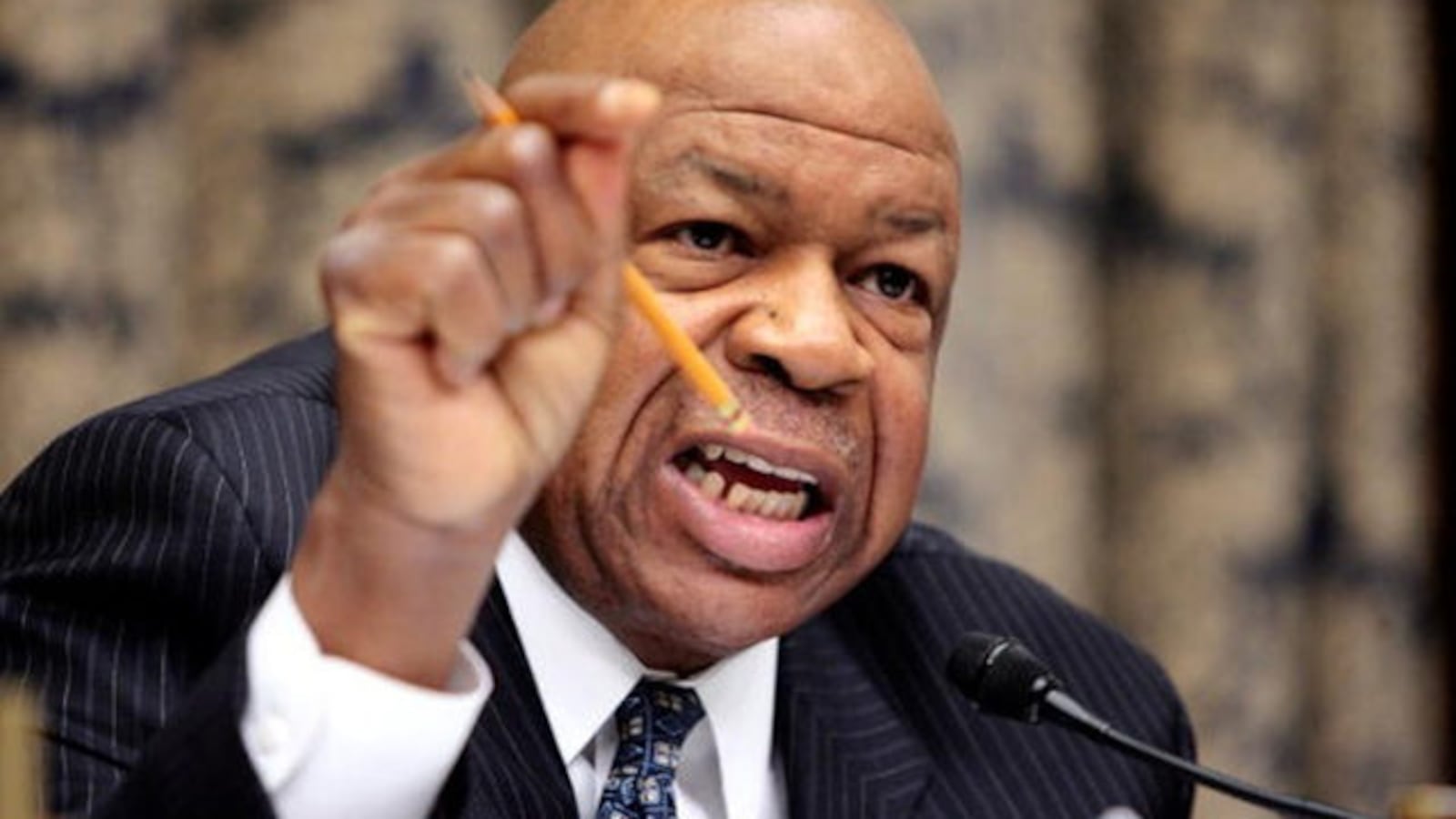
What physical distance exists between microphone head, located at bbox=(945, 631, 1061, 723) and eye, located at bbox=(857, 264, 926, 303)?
0.33 metres

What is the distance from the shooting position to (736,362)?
6.45 feet

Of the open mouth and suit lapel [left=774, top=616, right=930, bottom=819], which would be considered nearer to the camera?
the open mouth

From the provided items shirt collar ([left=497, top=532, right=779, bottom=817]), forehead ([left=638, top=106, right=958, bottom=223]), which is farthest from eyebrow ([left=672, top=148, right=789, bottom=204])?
shirt collar ([left=497, top=532, right=779, bottom=817])

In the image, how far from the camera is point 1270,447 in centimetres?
348

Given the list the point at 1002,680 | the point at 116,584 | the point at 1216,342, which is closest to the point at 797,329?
the point at 1002,680

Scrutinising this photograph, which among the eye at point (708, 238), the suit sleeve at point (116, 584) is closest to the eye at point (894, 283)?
the eye at point (708, 238)

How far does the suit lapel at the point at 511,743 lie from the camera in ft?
6.17

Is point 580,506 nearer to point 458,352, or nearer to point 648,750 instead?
point 648,750

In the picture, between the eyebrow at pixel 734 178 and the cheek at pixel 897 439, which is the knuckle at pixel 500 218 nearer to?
the eyebrow at pixel 734 178

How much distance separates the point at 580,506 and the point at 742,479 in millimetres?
126

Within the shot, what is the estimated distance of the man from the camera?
4.78 ft

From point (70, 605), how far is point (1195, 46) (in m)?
2.11

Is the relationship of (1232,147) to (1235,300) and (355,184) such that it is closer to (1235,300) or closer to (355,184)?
(1235,300)

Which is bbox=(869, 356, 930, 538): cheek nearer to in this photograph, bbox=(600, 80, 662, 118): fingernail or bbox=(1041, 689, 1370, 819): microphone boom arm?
bbox=(1041, 689, 1370, 819): microphone boom arm
